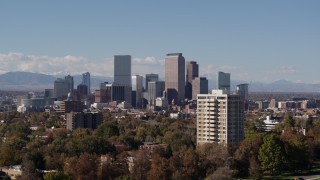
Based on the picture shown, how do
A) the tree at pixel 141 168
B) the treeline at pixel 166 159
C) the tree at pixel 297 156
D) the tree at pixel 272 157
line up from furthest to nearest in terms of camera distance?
the tree at pixel 297 156, the tree at pixel 272 157, the tree at pixel 141 168, the treeline at pixel 166 159

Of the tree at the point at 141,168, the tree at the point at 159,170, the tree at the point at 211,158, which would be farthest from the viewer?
the tree at the point at 211,158

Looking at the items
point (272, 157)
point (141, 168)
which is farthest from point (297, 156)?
point (141, 168)

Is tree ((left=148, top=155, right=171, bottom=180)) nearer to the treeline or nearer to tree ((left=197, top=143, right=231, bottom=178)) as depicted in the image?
the treeline

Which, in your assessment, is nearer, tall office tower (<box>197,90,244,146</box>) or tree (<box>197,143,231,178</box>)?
tree (<box>197,143,231,178</box>)

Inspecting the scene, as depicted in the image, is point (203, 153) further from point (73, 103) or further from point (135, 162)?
point (73, 103)

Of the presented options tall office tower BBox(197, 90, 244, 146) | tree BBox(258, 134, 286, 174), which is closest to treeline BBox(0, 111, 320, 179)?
tree BBox(258, 134, 286, 174)

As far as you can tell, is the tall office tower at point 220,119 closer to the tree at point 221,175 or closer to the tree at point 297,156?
the tree at point 297,156

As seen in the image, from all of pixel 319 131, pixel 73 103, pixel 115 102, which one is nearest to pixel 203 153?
pixel 319 131

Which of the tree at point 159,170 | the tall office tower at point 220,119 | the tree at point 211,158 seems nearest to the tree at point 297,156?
the tree at point 211,158
